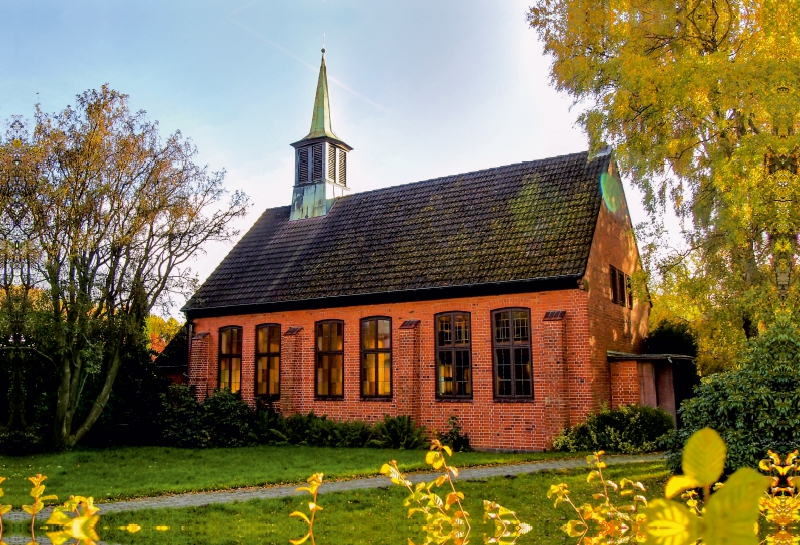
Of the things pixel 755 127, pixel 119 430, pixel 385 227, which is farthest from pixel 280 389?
pixel 755 127

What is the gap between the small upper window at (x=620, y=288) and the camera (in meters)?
19.9

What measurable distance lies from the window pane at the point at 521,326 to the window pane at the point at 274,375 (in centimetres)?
815

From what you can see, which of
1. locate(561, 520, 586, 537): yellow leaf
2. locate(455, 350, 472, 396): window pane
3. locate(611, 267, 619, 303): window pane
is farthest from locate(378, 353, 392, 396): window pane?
locate(561, 520, 586, 537): yellow leaf

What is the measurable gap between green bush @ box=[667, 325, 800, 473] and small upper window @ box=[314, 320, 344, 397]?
11.7m

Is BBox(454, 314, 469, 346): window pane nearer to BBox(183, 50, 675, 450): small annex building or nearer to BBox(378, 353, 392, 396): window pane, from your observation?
BBox(183, 50, 675, 450): small annex building

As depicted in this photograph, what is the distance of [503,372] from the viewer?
706 inches

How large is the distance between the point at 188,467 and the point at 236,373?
8.10 m

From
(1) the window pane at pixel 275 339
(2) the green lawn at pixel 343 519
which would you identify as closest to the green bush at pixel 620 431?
(2) the green lawn at pixel 343 519

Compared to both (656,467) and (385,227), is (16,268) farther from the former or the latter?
(656,467)

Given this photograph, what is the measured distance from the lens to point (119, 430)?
20453 millimetres

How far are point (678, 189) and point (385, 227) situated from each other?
9.47 meters

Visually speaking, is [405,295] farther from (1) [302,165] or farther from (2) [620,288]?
(1) [302,165]

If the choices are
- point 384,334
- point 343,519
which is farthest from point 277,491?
point 384,334

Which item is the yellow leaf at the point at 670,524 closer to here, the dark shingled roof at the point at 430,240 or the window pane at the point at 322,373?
the dark shingled roof at the point at 430,240
